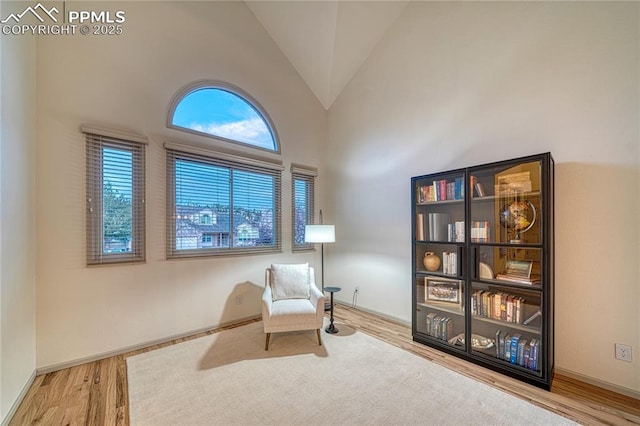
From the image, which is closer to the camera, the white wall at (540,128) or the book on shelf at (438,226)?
the white wall at (540,128)

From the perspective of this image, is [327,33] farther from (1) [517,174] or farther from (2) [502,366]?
(2) [502,366]

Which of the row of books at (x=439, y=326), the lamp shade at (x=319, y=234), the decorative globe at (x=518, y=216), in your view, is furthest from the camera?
the lamp shade at (x=319, y=234)

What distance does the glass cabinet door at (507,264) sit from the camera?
218 centimetres

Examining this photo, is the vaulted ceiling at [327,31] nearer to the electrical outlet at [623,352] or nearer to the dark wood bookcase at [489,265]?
the dark wood bookcase at [489,265]

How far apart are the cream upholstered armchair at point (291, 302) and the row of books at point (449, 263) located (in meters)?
1.37

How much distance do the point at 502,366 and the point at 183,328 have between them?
3353 mm

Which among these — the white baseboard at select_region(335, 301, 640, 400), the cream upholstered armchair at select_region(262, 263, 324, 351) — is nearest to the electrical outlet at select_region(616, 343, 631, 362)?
the white baseboard at select_region(335, 301, 640, 400)

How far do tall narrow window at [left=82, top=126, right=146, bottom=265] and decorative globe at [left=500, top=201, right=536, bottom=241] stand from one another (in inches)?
146

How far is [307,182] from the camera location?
14.8 ft

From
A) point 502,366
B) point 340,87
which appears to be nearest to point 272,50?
point 340,87

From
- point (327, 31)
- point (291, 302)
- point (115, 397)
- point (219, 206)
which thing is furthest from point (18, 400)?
point (327, 31)

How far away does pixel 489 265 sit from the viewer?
97.7 inches

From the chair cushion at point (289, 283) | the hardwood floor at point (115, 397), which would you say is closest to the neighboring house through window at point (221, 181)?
Answer: the chair cushion at point (289, 283)

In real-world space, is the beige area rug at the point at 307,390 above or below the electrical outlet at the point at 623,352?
below
